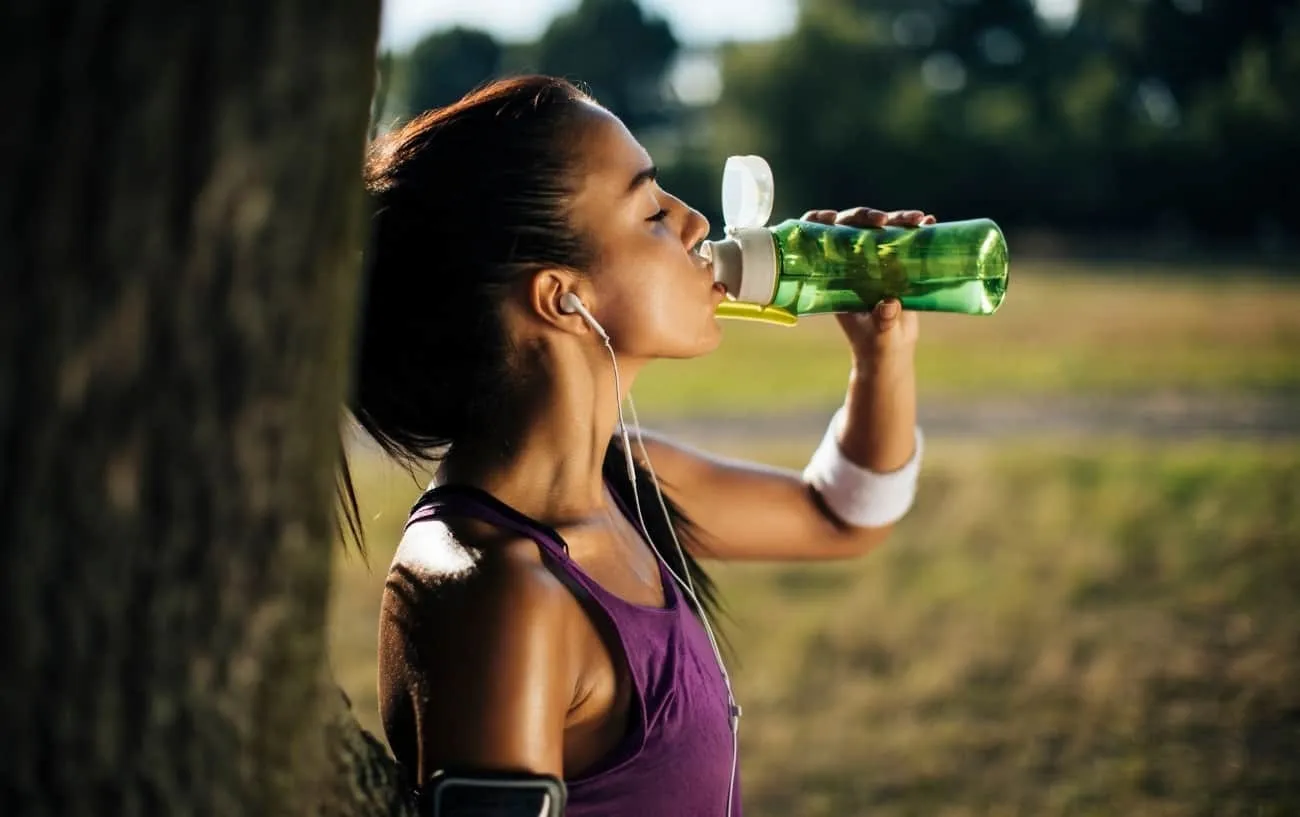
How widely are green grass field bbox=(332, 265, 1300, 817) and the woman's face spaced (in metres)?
2.17

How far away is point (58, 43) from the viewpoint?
1081 millimetres

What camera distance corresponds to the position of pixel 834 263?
7.65 feet

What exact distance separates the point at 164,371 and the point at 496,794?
1.96 ft

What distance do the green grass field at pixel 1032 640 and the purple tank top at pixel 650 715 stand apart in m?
2.17

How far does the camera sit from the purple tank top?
1734 millimetres

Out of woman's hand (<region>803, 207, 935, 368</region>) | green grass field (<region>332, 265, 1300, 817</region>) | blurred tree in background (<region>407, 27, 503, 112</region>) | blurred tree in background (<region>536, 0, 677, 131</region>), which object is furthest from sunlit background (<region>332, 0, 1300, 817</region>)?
blurred tree in background (<region>536, 0, 677, 131</region>)

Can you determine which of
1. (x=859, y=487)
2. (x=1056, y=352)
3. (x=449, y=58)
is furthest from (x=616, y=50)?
(x=859, y=487)

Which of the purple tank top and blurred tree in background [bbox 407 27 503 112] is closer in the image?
the purple tank top

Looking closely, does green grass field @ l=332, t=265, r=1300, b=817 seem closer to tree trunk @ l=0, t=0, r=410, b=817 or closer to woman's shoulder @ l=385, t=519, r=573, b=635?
woman's shoulder @ l=385, t=519, r=573, b=635

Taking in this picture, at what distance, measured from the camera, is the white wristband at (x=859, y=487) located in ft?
7.96

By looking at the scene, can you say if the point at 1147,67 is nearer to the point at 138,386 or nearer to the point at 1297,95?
the point at 1297,95

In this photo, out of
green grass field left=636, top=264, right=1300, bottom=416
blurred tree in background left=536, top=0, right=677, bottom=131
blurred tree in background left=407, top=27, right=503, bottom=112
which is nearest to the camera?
green grass field left=636, top=264, right=1300, bottom=416

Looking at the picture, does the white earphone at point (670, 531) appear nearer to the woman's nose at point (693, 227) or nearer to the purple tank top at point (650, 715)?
the purple tank top at point (650, 715)

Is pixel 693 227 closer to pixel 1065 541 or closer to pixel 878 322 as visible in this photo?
pixel 878 322
